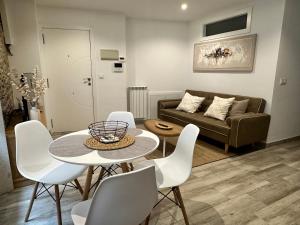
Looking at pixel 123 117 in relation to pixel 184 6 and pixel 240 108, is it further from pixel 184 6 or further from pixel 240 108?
pixel 184 6

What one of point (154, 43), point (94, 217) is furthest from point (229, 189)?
point (154, 43)

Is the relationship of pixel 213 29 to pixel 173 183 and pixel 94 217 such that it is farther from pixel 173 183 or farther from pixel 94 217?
pixel 94 217

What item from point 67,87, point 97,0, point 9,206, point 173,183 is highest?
point 97,0

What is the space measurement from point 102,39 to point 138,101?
1538 mm

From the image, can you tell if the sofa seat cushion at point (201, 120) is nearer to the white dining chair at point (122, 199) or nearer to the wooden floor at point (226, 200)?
the wooden floor at point (226, 200)

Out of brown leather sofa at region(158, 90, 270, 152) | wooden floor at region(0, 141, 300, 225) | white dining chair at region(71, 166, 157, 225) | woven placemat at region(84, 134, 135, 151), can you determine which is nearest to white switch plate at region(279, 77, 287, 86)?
brown leather sofa at region(158, 90, 270, 152)

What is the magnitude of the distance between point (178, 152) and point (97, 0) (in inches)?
112

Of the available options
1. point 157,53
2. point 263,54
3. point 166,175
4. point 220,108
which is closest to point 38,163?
point 166,175

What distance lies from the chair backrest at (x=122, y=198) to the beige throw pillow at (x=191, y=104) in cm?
329

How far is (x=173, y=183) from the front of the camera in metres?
1.52

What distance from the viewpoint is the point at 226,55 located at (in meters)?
3.89

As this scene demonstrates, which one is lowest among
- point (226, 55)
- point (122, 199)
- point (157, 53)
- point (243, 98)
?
point (122, 199)

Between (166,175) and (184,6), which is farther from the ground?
(184,6)

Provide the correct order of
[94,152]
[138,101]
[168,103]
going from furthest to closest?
[138,101] → [168,103] → [94,152]
